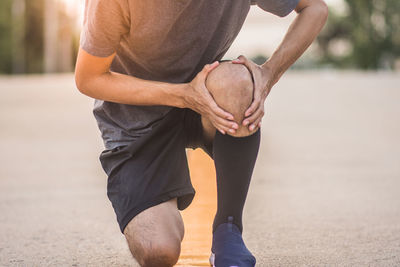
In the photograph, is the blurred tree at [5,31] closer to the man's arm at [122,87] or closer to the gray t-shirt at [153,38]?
the gray t-shirt at [153,38]

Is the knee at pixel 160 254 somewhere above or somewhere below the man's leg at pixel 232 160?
below

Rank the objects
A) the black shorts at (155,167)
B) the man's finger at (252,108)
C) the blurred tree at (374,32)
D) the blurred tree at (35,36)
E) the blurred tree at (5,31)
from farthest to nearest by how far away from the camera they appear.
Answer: the blurred tree at (35,36) → the blurred tree at (5,31) → the blurred tree at (374,32) → the black shorts at (155,167) → the man's finger at (252,108)

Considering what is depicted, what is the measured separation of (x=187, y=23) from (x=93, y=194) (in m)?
2.61

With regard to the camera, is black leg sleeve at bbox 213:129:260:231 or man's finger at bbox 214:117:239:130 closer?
man's finger at bbox 214:117:239:130

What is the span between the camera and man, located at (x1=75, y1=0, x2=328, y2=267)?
2.37 meters

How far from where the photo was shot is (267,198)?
183 inches

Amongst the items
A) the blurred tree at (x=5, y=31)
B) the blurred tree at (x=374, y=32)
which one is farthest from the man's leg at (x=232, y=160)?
→ the blurred tree at (x=5, y=31)

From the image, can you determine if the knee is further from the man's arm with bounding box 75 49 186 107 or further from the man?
the man's arm with bounding box 75 49 186 107

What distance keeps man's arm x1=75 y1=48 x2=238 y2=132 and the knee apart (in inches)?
20.4

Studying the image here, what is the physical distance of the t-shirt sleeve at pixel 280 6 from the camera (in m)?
2.60

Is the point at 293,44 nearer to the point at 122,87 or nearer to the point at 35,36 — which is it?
the point at 122,87

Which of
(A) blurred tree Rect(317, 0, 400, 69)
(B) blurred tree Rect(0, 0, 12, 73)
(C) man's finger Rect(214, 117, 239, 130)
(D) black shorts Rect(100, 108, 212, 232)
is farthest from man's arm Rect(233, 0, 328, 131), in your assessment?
(B) blurred tree Rect(0, 0, 12, 73)

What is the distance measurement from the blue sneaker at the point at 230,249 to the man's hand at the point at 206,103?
1.39 ft

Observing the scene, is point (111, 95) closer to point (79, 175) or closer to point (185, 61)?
point (185, 61)
